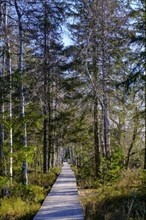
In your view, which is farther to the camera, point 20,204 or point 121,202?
point 20,204

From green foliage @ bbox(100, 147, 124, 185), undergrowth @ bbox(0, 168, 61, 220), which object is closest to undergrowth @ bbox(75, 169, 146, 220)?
green foliage @ bbox(100, 147, 124, 185)

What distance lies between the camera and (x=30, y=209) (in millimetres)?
9930

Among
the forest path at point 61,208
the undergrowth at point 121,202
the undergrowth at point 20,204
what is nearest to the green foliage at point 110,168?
the undergrowth at point 121,202

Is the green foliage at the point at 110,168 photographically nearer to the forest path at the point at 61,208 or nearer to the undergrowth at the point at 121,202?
the undergrowth at the point at 121,202

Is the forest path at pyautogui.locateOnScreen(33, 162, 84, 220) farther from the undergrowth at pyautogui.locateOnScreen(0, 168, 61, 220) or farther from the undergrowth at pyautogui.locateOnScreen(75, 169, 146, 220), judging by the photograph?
the undergrowth at pyautogui.locateOnScreen(0, 168, 61, 220)

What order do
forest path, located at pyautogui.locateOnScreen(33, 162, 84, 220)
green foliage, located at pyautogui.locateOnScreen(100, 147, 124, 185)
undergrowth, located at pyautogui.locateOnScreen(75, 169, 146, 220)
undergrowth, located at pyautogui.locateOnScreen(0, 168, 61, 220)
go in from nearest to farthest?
1. undergrowth, located at pyautogui.locateOnScreen(75, 169, 146, 220)
2. forest path, located at pyautogui.locateOnScreen(33, 162, 84, 220)
3. undergrowth, located at pyautogui.locateOnScreen(0, 168, 61, 220)
4. green foliage, located at pyautogui.locateOnScreen(100, 147, 124, 185)

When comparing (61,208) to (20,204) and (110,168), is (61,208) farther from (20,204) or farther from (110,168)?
(110,168)

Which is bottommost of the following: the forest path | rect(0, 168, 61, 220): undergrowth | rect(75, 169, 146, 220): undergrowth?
rect(0, 168, 61, 220): undergrowth

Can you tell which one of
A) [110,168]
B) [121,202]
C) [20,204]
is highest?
[110,168]

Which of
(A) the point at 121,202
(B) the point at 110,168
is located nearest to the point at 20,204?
(A) the point at 121,202

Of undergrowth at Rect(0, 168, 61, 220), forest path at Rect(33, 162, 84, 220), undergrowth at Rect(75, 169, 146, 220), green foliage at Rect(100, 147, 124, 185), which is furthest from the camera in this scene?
green foliage at Rect(100, 147, 124, 185)

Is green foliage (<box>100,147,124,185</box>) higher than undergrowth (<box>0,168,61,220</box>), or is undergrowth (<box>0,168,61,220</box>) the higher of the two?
green foliage (<box>100,147,124,185</box>)

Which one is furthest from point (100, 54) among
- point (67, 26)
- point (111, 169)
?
point (111, 169)

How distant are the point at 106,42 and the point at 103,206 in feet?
30.1
